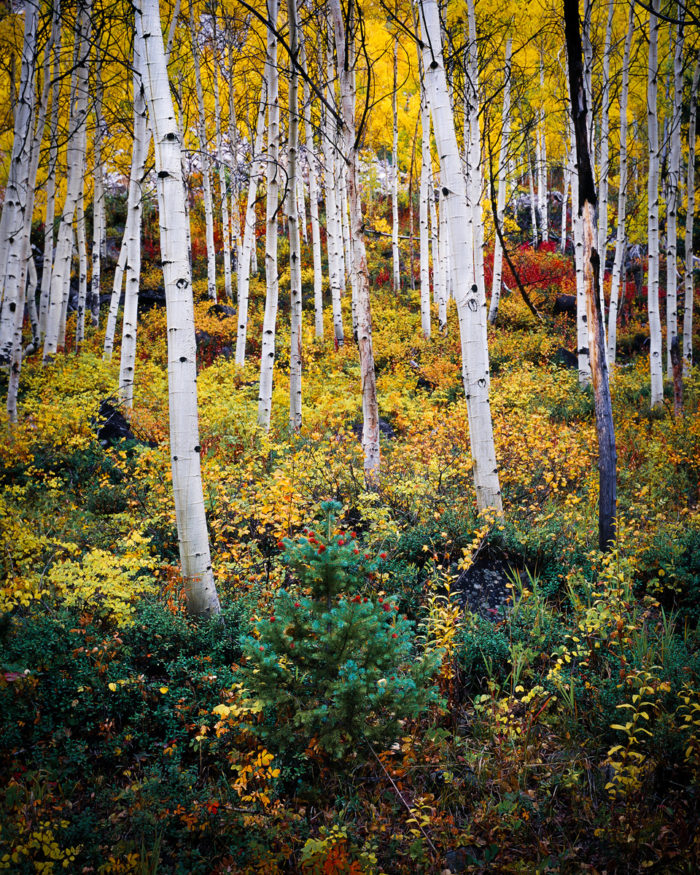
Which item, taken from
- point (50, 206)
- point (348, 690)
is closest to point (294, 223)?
point (50, 206)

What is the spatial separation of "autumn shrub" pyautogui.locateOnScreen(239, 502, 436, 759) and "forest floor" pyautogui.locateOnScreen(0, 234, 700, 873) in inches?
0.6

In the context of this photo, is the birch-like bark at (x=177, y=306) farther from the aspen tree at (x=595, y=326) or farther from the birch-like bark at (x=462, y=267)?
the aspen tree at (x=595, y=326)

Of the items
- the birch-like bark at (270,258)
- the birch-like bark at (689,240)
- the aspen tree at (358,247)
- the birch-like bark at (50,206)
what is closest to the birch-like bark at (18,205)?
the birch-like bark at (50,206)

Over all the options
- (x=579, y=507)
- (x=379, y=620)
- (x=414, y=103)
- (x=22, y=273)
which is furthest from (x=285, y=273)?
(x=379, y=620)

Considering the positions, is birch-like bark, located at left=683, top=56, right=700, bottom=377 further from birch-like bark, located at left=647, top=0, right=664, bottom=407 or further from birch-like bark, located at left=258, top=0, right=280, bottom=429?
birch-like bark, located at left=258, top=0, right=280, bottom=429

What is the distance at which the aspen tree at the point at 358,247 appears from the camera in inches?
264

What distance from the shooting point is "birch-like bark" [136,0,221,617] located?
3865 millimetres

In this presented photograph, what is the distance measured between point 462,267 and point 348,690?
433 centimetres

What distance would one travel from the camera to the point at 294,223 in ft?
27.0

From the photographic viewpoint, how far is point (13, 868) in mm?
2076

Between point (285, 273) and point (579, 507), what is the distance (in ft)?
55.3

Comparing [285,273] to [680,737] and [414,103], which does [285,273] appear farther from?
[680,737]

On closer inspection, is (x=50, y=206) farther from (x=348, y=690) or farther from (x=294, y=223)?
(x=348, y=690)

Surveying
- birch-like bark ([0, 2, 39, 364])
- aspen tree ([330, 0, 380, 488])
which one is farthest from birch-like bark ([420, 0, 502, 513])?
birch-like bark ([0, 2, 39, 364])
